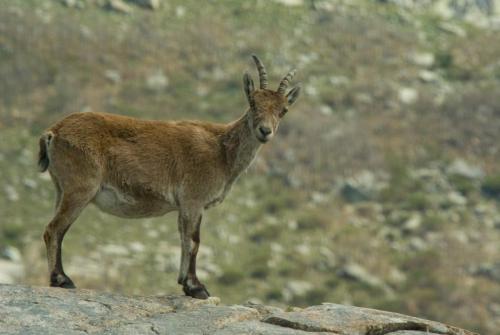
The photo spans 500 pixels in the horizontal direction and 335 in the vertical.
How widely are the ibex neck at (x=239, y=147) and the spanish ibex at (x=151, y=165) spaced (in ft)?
0.05

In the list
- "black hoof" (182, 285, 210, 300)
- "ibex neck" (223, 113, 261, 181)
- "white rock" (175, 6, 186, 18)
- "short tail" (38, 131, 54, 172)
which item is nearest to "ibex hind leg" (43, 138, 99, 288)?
"short tail" (38, 131, 54, 172)

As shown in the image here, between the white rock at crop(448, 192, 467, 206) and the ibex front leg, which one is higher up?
the white rock at crop(448, 192, 467, 206)

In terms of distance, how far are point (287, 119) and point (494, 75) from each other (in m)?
18.2

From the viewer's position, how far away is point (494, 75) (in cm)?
6588

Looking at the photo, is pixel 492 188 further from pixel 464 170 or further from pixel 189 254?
pixel 189 254

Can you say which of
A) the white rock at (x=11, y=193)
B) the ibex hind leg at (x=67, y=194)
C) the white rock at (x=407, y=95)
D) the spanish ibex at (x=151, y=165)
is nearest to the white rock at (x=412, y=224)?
the white rock at (x=407, y=95)

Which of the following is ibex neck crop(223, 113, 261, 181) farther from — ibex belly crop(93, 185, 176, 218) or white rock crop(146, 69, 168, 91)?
white rock crop(146, 69, 168, 91)

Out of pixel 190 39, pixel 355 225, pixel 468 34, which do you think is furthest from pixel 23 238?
pixel 468 34

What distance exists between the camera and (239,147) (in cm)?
1378

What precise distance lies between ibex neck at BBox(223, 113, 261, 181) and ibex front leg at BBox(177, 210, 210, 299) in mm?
1001

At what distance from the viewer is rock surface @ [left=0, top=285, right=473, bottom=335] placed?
11039 millimetres

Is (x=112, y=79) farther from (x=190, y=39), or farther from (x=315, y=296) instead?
(x=315, y=296)

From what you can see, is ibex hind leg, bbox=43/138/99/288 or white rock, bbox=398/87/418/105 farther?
Result: white rock, bbox=398/87/418/105

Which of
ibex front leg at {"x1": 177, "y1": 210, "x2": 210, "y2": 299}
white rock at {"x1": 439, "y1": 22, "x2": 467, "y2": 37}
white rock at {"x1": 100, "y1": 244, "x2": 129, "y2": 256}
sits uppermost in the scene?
white rock at {"x1": 439, "y1": 22, "x2": 467, "y2": 37}
